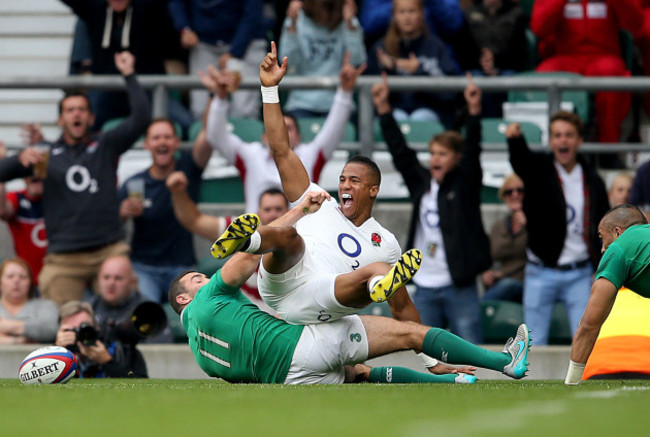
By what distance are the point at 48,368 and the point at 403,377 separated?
89.7 inches

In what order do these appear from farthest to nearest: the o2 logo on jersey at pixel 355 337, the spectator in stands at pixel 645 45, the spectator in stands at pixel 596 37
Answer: the spectator in stands at pixel 645 45 < the spectator in stands at pixel 596 37 < the o2 logo on jersey at pixel 355 337

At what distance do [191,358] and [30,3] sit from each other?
619 centimetres

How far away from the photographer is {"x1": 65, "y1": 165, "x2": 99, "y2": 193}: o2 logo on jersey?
1052 centimetres

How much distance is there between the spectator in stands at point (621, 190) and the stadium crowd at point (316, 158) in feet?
0.06

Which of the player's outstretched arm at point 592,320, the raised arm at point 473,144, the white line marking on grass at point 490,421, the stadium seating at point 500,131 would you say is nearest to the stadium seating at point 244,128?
the stadium seating at point 500,131

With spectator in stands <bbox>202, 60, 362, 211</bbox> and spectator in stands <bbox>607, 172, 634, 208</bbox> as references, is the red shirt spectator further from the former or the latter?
spectator in stands <bbox>607, 172, 634, 208</bbox>

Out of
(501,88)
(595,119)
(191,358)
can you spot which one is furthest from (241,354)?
(595,119)

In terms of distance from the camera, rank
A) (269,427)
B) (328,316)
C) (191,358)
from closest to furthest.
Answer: (269,427) → (328,316) → (191,358)

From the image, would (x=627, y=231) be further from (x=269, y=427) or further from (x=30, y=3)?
(x=30, y=3)

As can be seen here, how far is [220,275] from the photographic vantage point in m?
7.96

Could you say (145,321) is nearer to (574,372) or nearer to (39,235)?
(39,235)

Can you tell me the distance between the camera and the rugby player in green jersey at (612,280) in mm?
6980

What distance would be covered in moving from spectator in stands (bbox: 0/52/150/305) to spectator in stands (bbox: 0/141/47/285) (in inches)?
17.5

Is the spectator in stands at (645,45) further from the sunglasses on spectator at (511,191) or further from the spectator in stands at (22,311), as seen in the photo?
the spectator in stands at (22,311)
